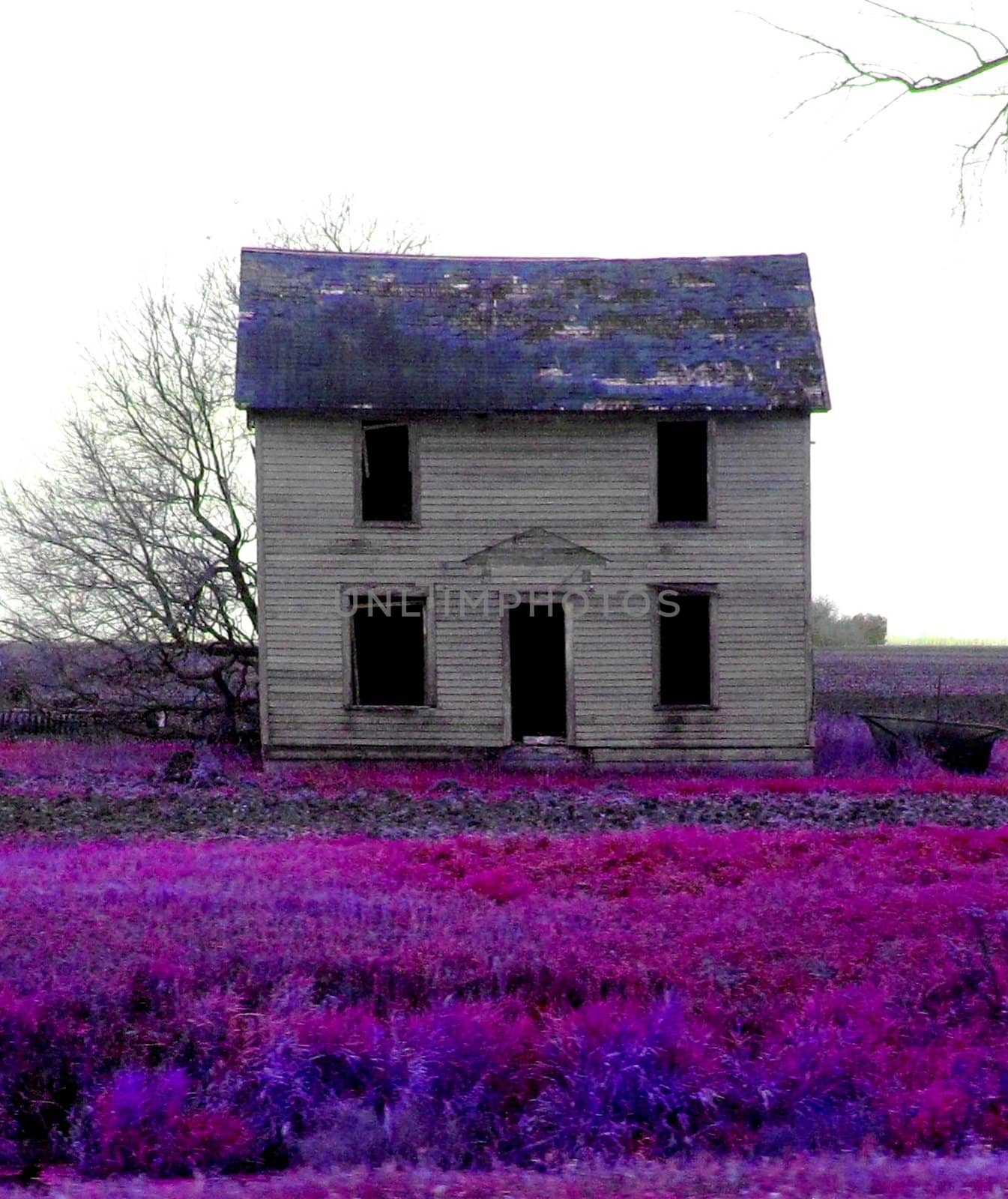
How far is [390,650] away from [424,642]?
28.8 inches

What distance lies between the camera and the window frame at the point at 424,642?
22.8 metres

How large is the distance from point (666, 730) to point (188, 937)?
46.2 feet

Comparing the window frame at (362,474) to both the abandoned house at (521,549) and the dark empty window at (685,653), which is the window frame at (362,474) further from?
the dark empty window at (685,653)

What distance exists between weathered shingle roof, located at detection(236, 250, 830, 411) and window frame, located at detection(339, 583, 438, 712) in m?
2.88

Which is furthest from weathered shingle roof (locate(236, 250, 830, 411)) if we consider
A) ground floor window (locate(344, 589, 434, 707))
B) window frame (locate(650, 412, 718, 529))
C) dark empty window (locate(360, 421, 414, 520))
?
ground floor window (locate(344, 589, 434, 707))

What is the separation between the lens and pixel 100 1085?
7.70 meters

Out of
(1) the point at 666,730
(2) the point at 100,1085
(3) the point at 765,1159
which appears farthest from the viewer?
(1) the point at 666,730

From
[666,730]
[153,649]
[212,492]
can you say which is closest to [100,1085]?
[666,730]

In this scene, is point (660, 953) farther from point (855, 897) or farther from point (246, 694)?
point (246, 694)

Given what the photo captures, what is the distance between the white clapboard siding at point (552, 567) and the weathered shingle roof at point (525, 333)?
48 centimetres

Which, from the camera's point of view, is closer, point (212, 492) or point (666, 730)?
point (666, 730)

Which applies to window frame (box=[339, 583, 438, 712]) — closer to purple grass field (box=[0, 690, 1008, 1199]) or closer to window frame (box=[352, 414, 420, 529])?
window frame (box=[352, 414, 420, 529])

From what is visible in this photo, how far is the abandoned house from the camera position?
22.9m

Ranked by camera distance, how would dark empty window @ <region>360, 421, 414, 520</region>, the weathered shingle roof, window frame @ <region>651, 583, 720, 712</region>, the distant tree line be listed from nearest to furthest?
1. window frame @ <region>651, 583, 720, 712</region>
2. the weathered shingle roof
3. dark empty window @ <region>360, 421, 414, 520</region>
4. the distant tree line
